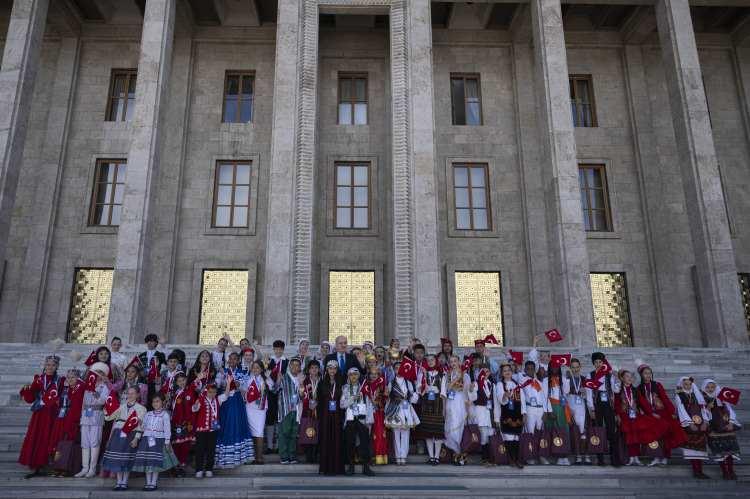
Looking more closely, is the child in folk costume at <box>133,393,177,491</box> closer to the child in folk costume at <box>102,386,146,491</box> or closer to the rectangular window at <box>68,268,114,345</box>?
the child in folk costume at <box>102,386,146,491</box>

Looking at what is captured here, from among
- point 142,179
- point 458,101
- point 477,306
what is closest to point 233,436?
point 142,179

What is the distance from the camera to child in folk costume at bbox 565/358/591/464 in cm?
876

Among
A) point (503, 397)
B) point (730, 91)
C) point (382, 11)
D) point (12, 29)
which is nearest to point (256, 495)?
point (503, 397)

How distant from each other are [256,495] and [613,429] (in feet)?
17.5

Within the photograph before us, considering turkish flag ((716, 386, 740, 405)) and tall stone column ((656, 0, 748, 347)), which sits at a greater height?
tall stone column ((656, 0, 748, 347))

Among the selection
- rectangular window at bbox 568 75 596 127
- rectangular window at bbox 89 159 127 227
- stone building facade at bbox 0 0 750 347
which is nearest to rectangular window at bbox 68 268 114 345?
stone building facade at bbox 0 0 750 347

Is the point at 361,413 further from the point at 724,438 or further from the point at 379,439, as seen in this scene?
the point at 724,438

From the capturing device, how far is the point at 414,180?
51.6 ft

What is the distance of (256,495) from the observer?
722 centimetres

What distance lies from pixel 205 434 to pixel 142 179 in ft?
31.1

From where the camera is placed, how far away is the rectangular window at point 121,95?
2025cm

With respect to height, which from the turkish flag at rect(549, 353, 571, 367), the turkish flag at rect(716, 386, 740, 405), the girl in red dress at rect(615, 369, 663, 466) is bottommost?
the girl in red dress at rect(615, 369, 663, 466)

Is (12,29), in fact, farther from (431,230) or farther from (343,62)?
(431,230)

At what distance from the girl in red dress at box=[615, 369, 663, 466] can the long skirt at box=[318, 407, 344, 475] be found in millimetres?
4248
